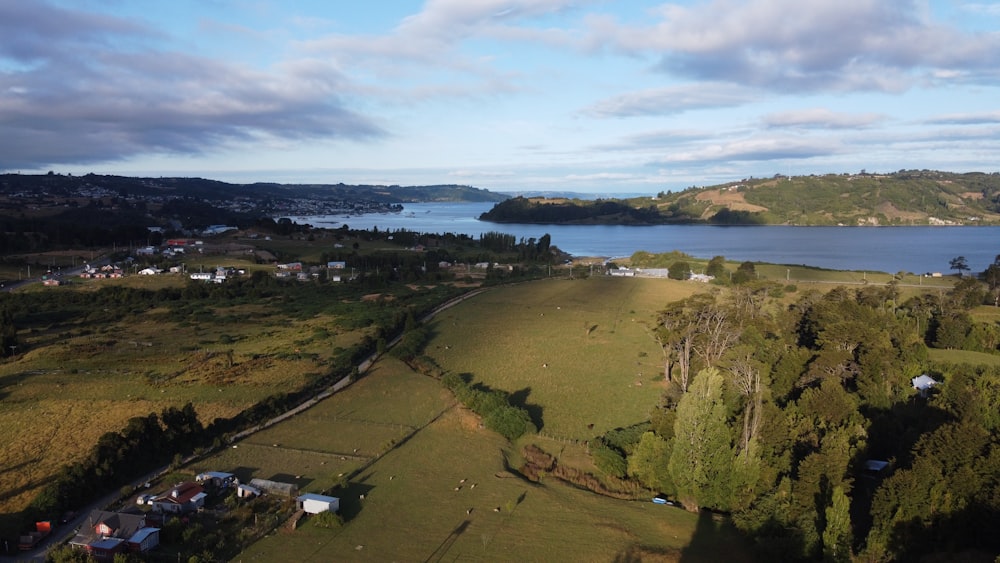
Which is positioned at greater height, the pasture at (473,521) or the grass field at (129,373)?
the grass field at (129,373)

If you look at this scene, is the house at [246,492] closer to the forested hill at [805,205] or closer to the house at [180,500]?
the house at [180,500]

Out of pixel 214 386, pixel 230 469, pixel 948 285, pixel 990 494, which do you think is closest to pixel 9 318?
pixel 214 386

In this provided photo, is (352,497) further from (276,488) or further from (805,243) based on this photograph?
(805,243)

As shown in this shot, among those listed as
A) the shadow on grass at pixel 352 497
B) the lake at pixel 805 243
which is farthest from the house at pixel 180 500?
the lake at pixel 805 243

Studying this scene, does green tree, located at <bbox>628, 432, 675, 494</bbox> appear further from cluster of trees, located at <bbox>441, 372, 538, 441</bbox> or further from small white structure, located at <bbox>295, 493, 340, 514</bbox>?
small white structure, located at <bbox>295, 493, 340, 514</bbox>

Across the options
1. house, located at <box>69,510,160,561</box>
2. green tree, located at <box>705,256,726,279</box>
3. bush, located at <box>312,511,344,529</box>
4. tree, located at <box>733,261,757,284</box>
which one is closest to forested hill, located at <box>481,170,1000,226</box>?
green tree, located at <box>705,256,726,279</box>

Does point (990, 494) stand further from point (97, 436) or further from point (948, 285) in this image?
point (948, 285)
